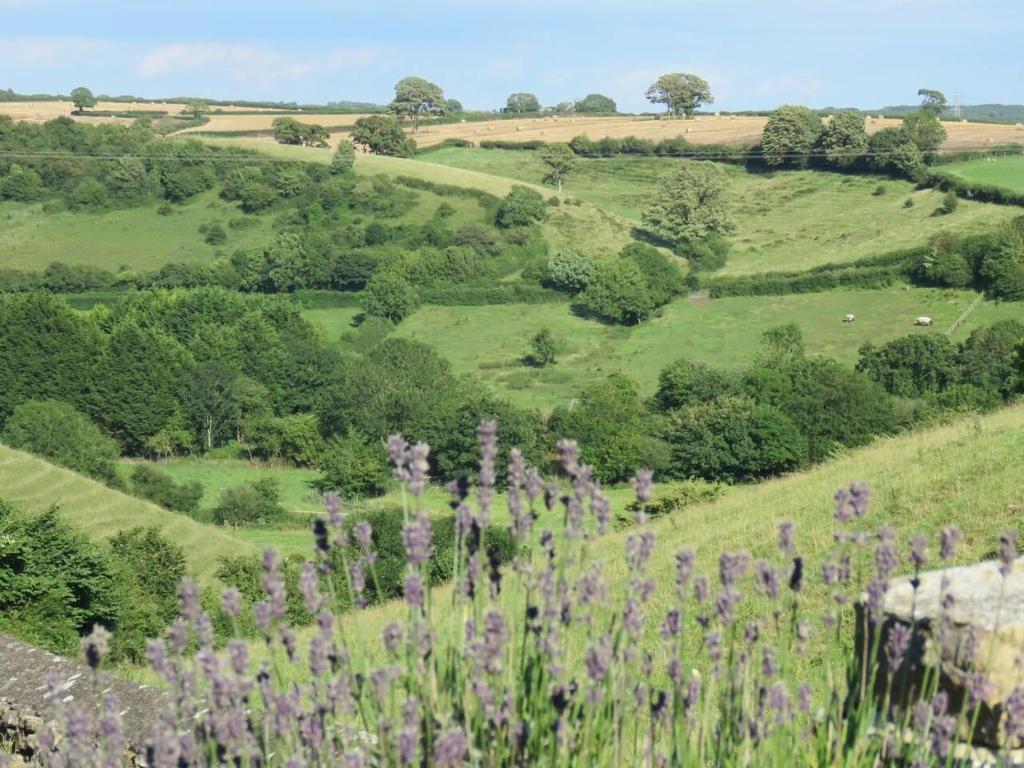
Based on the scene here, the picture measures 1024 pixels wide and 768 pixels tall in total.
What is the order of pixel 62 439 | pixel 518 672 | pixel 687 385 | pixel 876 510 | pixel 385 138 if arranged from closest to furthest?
pixel 518 672, pixel 876 510, pixel 62 439, pixel 687 385, pixel 385 138

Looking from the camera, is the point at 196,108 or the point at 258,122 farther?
the point at 196,108

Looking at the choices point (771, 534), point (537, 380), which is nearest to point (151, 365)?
point (537, 380)

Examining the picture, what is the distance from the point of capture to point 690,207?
10644 centimetres

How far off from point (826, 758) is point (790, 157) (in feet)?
411

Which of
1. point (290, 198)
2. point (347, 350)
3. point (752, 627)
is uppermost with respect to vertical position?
point (752, 627)

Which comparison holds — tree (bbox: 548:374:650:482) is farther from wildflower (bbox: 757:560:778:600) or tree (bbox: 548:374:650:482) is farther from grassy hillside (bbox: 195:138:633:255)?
wildflower (bbox: 757:560:778:600)

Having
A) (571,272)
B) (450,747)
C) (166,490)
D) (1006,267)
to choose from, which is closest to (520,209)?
(571,272)

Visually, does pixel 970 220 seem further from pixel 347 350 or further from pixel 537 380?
pixel 347 350

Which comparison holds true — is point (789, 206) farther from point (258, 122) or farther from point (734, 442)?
point (258, 122)

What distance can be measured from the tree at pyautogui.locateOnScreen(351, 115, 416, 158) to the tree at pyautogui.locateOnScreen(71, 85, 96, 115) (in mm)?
51059

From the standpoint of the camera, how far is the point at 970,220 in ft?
302

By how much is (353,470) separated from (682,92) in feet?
372

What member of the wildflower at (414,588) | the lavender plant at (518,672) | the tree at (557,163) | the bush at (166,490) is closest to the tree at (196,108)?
the tree at (557,163)

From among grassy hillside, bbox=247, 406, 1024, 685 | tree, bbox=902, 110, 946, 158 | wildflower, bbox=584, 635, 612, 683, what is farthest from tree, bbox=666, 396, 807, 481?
tree, bbox=902, 110, 946, 158
